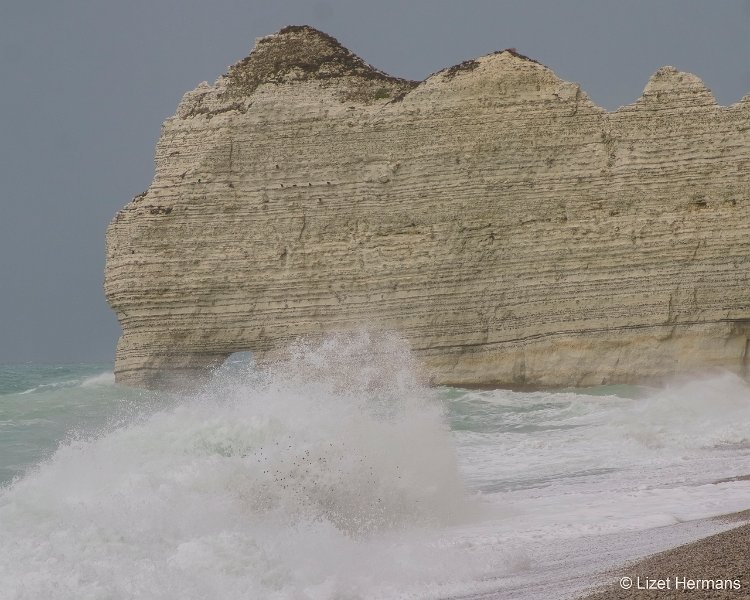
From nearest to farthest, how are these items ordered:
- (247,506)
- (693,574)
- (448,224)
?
(693,574), (247,506), (448,224)

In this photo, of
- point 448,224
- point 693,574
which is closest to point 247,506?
point 693,574

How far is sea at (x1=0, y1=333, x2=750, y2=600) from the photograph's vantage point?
25.9ft

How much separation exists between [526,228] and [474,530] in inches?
539

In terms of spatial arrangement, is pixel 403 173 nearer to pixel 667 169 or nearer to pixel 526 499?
pixel 667 169

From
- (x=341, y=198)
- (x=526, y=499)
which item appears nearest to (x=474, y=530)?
(x=526, y=499)

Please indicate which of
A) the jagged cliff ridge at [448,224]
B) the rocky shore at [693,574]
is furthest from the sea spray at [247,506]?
the jagged cliff ridge at [448,224]

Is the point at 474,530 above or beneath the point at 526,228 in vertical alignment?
beneath

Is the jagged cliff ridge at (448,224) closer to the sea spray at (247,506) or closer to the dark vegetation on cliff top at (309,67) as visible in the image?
the dark vegetation on cliff top at (309,67)

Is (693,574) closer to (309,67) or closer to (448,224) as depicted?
(448,224)

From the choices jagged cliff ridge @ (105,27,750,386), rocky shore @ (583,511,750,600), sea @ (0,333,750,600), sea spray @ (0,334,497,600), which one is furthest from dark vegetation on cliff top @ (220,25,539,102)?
rocky shore @ (583,511,750,600)

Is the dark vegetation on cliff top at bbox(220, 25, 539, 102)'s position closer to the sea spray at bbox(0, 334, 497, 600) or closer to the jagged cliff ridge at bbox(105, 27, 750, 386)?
the jagged cliff ridge at bbox(105, 27, 750, 386)

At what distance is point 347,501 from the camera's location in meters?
10.3

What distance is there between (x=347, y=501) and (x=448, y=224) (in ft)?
43.7

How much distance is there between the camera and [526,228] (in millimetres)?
22859
